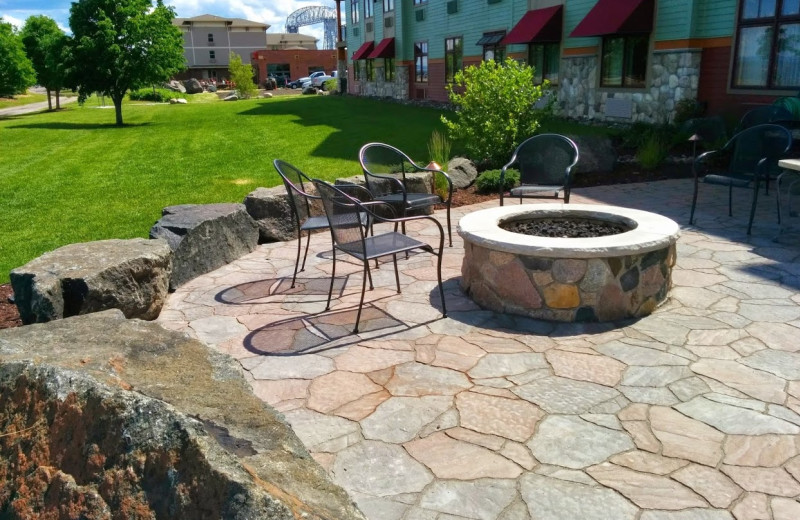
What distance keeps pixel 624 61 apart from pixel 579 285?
12702 millimetres

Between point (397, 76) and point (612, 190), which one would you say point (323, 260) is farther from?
point (397, 76)

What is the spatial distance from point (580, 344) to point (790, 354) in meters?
1.16

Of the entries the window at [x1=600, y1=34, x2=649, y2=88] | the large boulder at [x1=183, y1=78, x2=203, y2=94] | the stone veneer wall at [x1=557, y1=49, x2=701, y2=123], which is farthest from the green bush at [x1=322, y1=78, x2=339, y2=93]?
the window at [x1=600, y1=34, x2=649, y2=88]

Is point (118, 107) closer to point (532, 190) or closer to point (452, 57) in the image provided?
point (452, 57)

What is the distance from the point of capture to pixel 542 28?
17328 millimetres

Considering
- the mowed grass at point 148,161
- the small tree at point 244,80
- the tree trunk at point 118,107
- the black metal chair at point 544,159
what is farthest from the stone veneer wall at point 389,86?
the black metal chair at point 544,159

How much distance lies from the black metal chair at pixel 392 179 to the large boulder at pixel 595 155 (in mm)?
2920

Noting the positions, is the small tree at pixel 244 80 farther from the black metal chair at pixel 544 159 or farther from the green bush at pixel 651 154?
the black metal chair at pixel 544 159

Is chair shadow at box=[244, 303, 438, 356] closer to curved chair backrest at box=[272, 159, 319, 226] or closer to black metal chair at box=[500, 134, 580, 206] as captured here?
curved chair backrest at box=[272, 159, 319, 226]

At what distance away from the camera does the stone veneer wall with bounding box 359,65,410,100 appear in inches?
1152

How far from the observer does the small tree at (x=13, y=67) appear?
104 ft

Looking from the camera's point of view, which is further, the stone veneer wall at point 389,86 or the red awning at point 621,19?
the stone veneer wall at point 389,86

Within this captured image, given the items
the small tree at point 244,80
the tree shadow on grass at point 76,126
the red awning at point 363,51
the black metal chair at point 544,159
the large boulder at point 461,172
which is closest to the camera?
the black metal chair at point 544,159

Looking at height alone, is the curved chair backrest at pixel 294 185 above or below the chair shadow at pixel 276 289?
above
